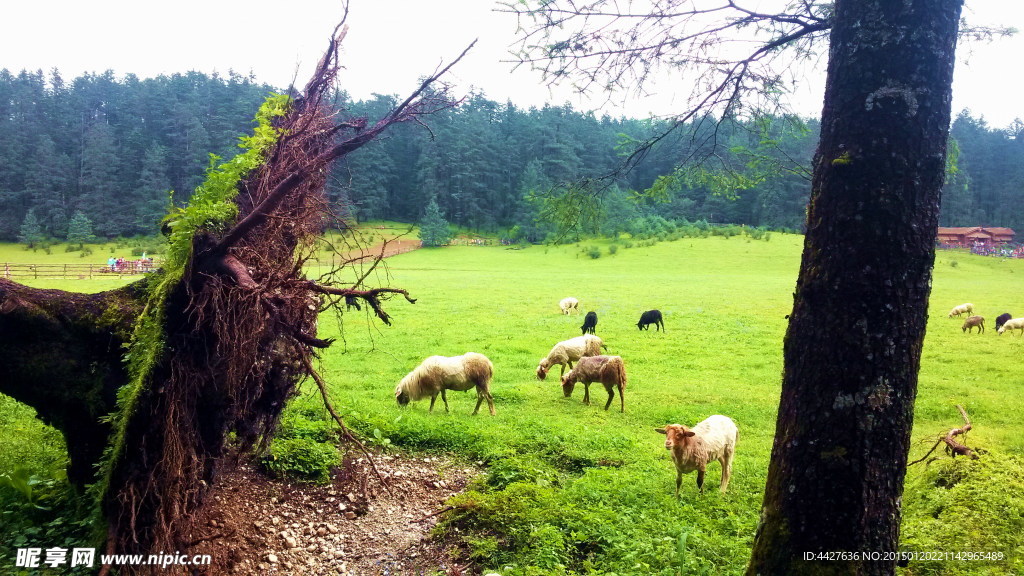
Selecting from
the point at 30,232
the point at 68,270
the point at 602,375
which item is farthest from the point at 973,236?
the point at 30,232

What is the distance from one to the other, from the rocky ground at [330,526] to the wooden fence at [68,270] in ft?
108

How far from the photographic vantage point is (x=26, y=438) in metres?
6.98

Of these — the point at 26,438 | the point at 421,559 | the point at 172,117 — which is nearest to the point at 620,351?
the point at 421,559

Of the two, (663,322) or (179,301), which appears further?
(663,322)

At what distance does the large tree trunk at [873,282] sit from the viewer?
115 inches

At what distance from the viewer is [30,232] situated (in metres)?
49.0

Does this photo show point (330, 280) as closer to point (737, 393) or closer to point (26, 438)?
point (26, 438)

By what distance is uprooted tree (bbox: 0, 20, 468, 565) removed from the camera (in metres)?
4.23

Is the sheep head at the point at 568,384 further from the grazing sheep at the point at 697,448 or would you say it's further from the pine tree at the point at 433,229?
the pine tree at the point at 433,229

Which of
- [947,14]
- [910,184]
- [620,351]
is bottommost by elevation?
[620,351]

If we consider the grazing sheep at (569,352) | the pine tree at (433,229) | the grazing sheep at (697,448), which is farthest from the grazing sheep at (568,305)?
the pine tree at (433,229)

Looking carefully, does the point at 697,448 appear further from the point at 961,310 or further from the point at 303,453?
the point at 961,310

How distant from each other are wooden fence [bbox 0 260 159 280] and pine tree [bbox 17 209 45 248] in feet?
56.9

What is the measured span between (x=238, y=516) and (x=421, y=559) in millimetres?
1835
